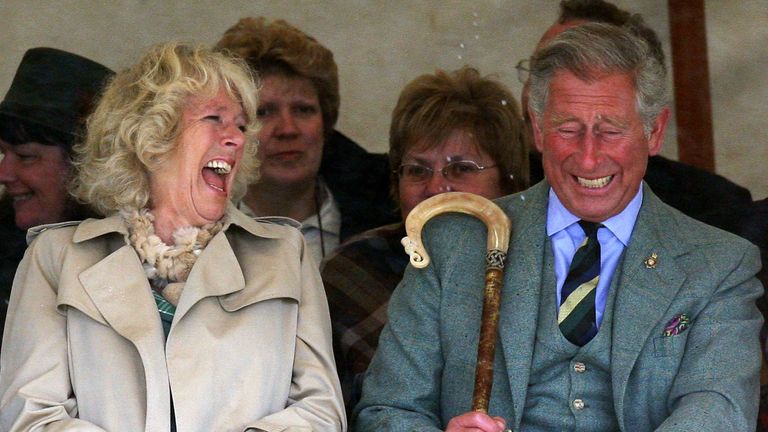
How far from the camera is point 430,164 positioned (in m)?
4.38

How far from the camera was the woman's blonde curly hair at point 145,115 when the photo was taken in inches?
149

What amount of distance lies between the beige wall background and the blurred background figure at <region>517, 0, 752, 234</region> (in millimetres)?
357

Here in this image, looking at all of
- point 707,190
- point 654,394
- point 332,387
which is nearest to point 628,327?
point 654,394

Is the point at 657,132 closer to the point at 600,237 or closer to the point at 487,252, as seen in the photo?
the point at 600,237

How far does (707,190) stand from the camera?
15.3ft

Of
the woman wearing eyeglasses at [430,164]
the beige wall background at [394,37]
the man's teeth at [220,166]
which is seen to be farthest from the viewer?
the beige wall background at [394,37]

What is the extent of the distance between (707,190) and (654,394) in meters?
1.33

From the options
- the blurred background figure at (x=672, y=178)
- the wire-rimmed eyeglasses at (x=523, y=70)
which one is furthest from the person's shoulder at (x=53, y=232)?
the wire-rimmed eyeglasses at (x=523, y=70)

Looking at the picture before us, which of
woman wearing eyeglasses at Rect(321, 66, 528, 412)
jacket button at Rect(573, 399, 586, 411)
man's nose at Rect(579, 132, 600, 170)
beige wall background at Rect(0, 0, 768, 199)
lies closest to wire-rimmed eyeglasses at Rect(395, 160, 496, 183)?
woman wearing eyeglasses at Rect(321, 66, 528, 412)

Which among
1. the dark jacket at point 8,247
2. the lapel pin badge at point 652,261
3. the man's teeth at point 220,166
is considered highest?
the lapel pin badge at point 652,261

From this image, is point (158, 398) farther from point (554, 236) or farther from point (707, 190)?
point (707, 190)

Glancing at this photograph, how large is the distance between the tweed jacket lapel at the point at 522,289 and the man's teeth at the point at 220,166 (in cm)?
73

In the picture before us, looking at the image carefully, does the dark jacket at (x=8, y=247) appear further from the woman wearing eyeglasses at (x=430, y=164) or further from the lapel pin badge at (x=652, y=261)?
the lapel pin badge at (x=652, y=261)

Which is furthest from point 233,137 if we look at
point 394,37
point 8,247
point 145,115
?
point 394,37
